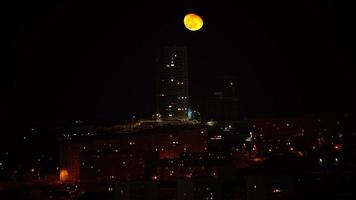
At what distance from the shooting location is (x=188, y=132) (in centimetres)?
907

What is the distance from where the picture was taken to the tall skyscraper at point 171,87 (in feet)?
41.4

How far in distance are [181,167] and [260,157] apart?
1.34m

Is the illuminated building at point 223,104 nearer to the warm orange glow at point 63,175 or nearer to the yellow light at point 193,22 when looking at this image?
the warm orange glow at point 63,175

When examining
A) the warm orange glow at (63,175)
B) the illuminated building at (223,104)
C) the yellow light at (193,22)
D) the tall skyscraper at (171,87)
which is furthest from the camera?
the tall skyscraper at (171,87)

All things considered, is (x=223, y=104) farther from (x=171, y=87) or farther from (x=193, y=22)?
(x=193, y=22)

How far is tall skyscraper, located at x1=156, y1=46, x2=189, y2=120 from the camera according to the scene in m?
12.6

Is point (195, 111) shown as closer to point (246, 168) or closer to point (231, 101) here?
point (231, 101)

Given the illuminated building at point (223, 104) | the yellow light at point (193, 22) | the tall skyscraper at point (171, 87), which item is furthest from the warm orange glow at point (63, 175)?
the illuminated building at point (223, 104)

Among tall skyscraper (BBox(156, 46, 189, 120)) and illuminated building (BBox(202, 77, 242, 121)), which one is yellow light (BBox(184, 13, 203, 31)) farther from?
tall skyscraper (BBox(156, 46, 189, 120))

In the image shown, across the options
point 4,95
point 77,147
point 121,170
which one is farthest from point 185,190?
point 4,95

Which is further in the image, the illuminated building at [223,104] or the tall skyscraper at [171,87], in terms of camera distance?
the tall skyscraper at [171,87]

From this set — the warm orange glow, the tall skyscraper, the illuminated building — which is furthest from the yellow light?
the tall skyscraper

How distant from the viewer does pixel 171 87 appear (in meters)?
12.7

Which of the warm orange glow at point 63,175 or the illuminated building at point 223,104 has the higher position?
the illuminated building at point 223,104
